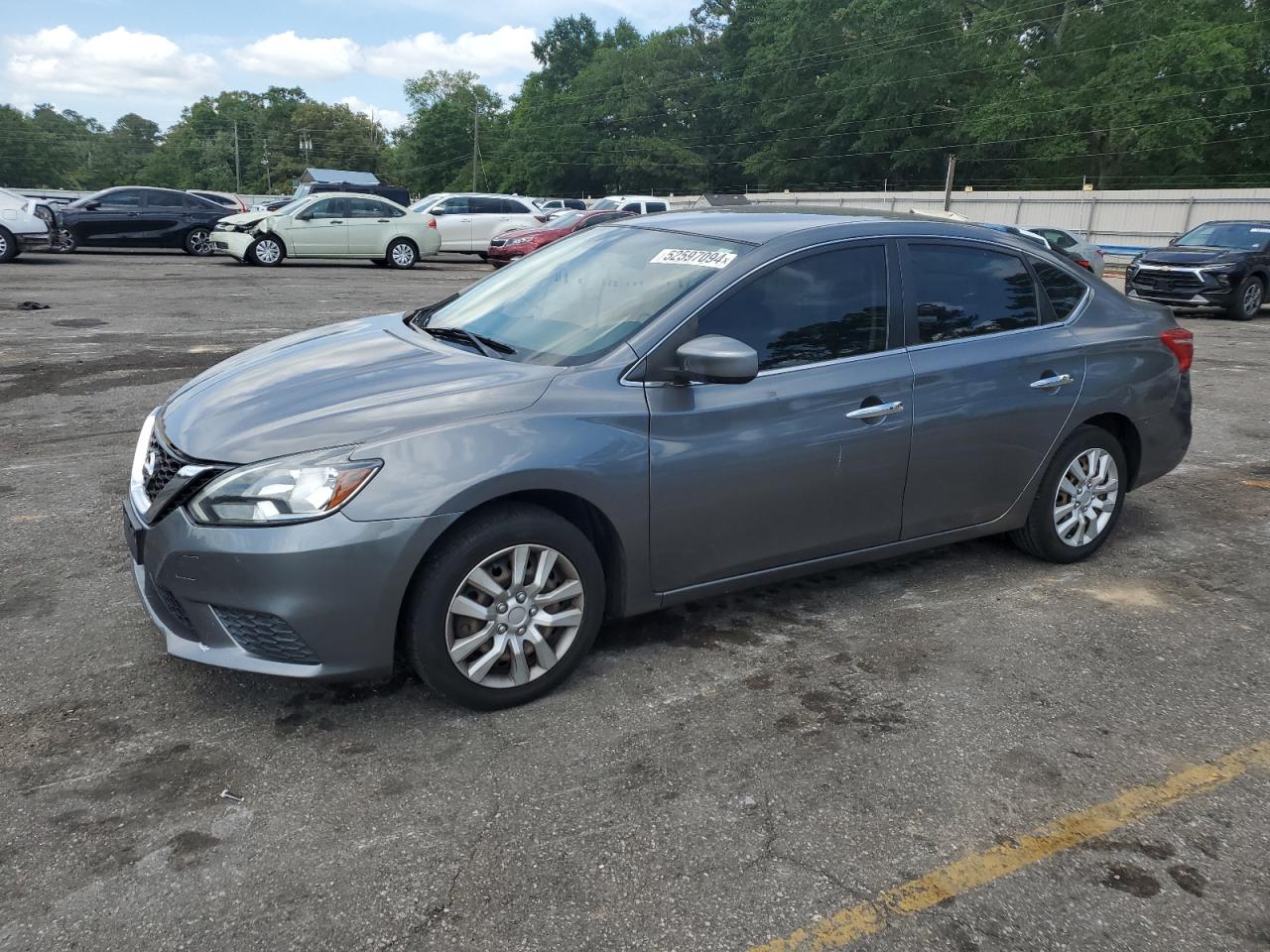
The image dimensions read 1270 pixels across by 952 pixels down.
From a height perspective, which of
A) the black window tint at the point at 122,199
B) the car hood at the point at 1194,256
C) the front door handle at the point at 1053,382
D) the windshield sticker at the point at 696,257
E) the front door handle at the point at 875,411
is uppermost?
the black window tint at the point at 122,199

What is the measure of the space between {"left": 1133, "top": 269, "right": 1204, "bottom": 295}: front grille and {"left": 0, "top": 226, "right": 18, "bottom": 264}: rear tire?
20.1 metres

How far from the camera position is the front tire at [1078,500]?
4.71 meters

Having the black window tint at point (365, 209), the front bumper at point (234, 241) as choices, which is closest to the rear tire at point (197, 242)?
the front bumper at point (234, 241)

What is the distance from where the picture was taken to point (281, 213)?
20.6 metres

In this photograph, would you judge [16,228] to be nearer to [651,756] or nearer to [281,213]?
[281,213]

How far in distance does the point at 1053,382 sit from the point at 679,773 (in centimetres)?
262

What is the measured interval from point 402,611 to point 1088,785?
7.13ft

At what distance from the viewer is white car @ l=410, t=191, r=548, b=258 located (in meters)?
25.6

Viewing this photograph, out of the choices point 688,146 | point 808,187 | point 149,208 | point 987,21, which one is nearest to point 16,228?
point 149,208

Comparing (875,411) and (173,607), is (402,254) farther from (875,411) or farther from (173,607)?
(173,607)

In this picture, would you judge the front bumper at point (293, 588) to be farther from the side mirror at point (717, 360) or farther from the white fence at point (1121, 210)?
the white fence at point (1121, 210)

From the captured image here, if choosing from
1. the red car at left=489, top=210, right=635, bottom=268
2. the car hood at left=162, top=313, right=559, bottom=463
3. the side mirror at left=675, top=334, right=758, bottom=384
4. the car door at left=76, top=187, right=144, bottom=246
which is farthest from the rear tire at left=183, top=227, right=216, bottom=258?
the side mirror at left=675, top=334, right=758, bottom=384

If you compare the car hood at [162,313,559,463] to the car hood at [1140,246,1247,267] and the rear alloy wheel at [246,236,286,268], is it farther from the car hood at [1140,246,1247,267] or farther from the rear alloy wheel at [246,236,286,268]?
the rear alloy wheel at [246,236,286,268]

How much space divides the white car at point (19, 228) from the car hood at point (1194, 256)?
19817mm
